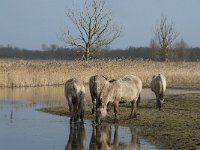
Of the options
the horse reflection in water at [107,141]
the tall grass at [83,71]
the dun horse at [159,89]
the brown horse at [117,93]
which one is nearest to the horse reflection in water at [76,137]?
the horse reflection in water at [107,141]

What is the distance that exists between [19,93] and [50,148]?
1647 centimetres

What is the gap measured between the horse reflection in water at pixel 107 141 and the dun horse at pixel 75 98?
1.35 metres

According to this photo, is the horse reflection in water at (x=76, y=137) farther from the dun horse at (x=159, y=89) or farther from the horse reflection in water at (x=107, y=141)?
the dun horse at (x=159, y=89)

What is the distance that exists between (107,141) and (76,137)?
100 centimetres

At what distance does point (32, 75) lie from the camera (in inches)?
1287

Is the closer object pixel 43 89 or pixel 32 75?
pixel 43 89

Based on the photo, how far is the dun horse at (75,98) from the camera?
606 inches

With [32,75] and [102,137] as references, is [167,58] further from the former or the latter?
[102,137]

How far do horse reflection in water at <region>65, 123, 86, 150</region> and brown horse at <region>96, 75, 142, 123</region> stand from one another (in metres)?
0.77

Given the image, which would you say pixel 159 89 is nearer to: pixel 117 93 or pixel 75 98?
pixel 117 93

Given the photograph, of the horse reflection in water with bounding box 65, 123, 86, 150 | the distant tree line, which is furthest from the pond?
the distant tree line

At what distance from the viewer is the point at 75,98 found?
15500 mm

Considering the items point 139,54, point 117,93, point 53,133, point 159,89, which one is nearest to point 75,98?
point 117,93

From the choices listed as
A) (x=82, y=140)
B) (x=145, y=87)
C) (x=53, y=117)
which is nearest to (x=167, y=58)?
(x=145, y=87)
